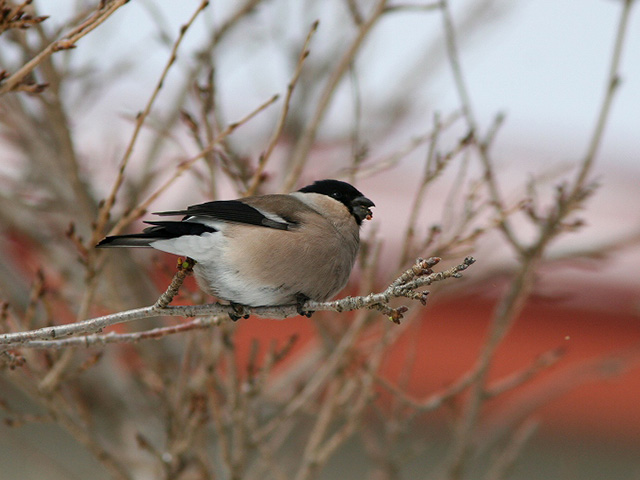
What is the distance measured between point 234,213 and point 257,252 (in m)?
0.15

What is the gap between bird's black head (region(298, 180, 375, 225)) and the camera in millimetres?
2969

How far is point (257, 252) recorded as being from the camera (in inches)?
98.9

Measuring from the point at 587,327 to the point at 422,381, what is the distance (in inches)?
45.8

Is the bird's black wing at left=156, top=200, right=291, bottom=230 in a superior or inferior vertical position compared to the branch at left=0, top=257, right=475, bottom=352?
superior

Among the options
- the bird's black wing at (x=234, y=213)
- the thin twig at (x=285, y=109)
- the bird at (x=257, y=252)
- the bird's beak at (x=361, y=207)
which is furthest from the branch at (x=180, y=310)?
the bird's beak at (x=361, y=207)

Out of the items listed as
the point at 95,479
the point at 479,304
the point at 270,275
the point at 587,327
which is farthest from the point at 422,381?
the point at 270,275

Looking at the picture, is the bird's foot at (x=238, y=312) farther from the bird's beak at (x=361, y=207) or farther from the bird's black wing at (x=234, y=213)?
the bird's beak at (x=361, y=207)

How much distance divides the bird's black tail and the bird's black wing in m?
0.04

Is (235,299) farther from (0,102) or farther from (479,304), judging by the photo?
(479,304)

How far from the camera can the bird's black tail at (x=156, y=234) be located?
7.02 ft

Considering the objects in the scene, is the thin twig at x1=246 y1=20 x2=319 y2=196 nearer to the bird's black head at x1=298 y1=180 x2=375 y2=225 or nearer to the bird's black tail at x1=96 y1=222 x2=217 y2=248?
the bird's black tail at x1=96 y1=222 x2=217 y2=248

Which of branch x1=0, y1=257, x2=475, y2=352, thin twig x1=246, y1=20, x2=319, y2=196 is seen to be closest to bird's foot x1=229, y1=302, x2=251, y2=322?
branch x1=0, y1=257, x2=475, y2=352

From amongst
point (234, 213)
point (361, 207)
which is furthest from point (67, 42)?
point (361, 207)

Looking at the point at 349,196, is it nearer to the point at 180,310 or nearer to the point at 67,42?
the point at 180,310
